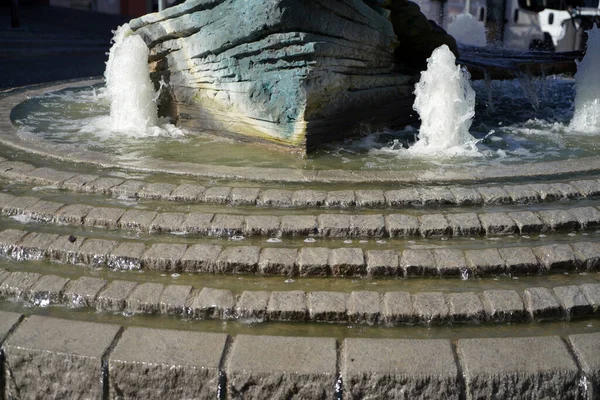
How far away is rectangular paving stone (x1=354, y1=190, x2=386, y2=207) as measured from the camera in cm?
439

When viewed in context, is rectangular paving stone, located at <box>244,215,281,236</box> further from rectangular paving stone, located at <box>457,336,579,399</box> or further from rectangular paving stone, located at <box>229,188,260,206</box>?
rectangular paving stone, located at <box>457,336,579,399</box>

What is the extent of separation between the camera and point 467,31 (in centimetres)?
1470

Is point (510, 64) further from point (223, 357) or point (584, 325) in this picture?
point (223, 357)

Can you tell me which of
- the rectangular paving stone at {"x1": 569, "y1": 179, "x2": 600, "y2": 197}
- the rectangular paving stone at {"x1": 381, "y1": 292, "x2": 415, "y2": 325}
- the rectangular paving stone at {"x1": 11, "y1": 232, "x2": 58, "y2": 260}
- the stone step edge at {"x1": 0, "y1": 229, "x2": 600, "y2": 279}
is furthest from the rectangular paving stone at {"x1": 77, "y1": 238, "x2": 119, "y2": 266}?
the rectangular paving stone at {"x1": 569, "y1": 179, "x2": 600, "y2": 197}

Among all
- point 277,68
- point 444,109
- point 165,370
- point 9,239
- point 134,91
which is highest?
point 277,68

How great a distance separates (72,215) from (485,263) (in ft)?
8.13

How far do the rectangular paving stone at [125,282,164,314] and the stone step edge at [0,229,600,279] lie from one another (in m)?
0.31

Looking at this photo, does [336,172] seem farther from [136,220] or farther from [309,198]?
[136,220]

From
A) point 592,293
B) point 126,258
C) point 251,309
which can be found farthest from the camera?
point 126,258

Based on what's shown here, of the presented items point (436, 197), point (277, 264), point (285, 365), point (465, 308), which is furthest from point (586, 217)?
point (285, 365)

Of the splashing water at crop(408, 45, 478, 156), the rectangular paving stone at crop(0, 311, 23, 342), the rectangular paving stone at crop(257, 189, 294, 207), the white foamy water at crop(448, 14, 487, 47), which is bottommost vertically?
the rectangular paving stone at crop(0, 311, 23, 342)

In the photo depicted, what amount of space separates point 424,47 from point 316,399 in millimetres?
5097

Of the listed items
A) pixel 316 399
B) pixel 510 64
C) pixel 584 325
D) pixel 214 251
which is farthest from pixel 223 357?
pixel 510 64

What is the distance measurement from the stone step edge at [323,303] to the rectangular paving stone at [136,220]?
687mm
